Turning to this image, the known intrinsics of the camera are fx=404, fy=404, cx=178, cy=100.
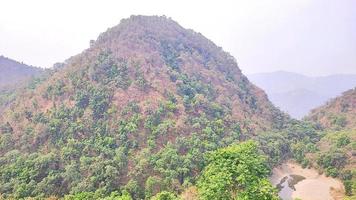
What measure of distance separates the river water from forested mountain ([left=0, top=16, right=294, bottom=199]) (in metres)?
5.86

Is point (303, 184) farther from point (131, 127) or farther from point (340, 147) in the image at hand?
point (131, 127)

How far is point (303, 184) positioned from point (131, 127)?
2013cm

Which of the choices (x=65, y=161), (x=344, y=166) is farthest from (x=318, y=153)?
(x=65, y=161)

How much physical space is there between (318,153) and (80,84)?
95.9 ft

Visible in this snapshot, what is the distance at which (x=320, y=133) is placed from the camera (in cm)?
5788

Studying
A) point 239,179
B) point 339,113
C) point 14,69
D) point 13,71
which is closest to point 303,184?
Result: point 339,113

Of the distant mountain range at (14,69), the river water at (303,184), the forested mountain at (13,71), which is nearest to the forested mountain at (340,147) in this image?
the river water at (303,184)

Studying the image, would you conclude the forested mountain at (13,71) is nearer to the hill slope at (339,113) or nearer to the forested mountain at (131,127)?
the forested mountain at (131,127)

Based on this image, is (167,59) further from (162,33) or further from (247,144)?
(247,144)

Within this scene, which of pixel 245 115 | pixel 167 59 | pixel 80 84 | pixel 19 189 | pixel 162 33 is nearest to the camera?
pixel 19 189

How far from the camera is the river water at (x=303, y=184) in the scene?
133 ft

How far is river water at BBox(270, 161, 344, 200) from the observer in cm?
4044

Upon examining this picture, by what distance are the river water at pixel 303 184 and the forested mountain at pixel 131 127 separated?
586 centimetres

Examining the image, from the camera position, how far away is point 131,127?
4066cm
